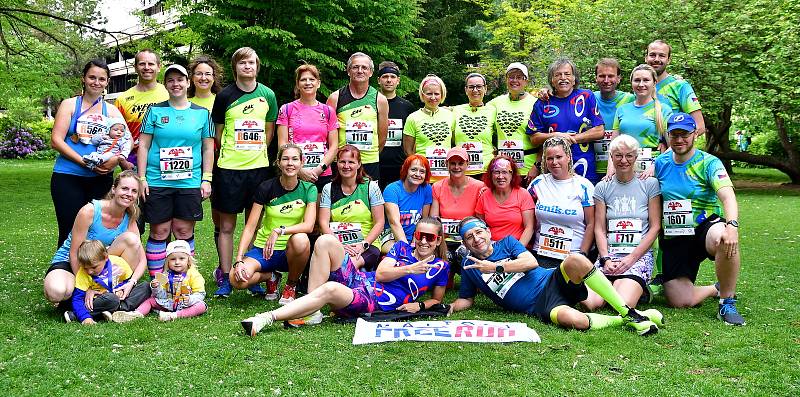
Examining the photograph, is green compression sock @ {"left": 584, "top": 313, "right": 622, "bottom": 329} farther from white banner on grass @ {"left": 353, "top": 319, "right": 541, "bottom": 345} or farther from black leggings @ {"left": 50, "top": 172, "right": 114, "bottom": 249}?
black leggings @ {"left": 50, "top": 172, "right": 114, "bottom": 249}

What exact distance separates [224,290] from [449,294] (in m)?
1.97

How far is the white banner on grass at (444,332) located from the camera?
15.3 feet

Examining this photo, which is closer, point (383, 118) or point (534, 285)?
point (534, 285)

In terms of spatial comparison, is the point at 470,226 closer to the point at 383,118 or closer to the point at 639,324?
the point at 639,324

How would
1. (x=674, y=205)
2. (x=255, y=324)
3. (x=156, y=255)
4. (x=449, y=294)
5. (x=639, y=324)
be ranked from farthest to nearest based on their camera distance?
(x=449, y=294) < (x=156, y=255) < (x=674, y=205) < (x=639, y=324) < (x=255, y=324)

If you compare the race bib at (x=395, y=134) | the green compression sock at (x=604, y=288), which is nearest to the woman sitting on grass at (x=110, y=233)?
the race bib at (x=395, y=134)

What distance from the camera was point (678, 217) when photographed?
18.7ft

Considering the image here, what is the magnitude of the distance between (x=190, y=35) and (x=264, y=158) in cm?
1045

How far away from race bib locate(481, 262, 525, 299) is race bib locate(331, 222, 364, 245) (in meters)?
1.12

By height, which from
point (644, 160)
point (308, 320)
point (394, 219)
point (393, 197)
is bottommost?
point (308, 320)

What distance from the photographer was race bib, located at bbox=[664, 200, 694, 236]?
18.6 feet

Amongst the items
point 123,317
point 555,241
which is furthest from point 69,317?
point 555,241

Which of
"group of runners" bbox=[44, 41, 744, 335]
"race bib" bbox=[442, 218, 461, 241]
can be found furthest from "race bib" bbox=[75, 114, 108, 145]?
"race bib" bbox=[442, 218, 461, 241]

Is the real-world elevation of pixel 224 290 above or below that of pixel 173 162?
below
